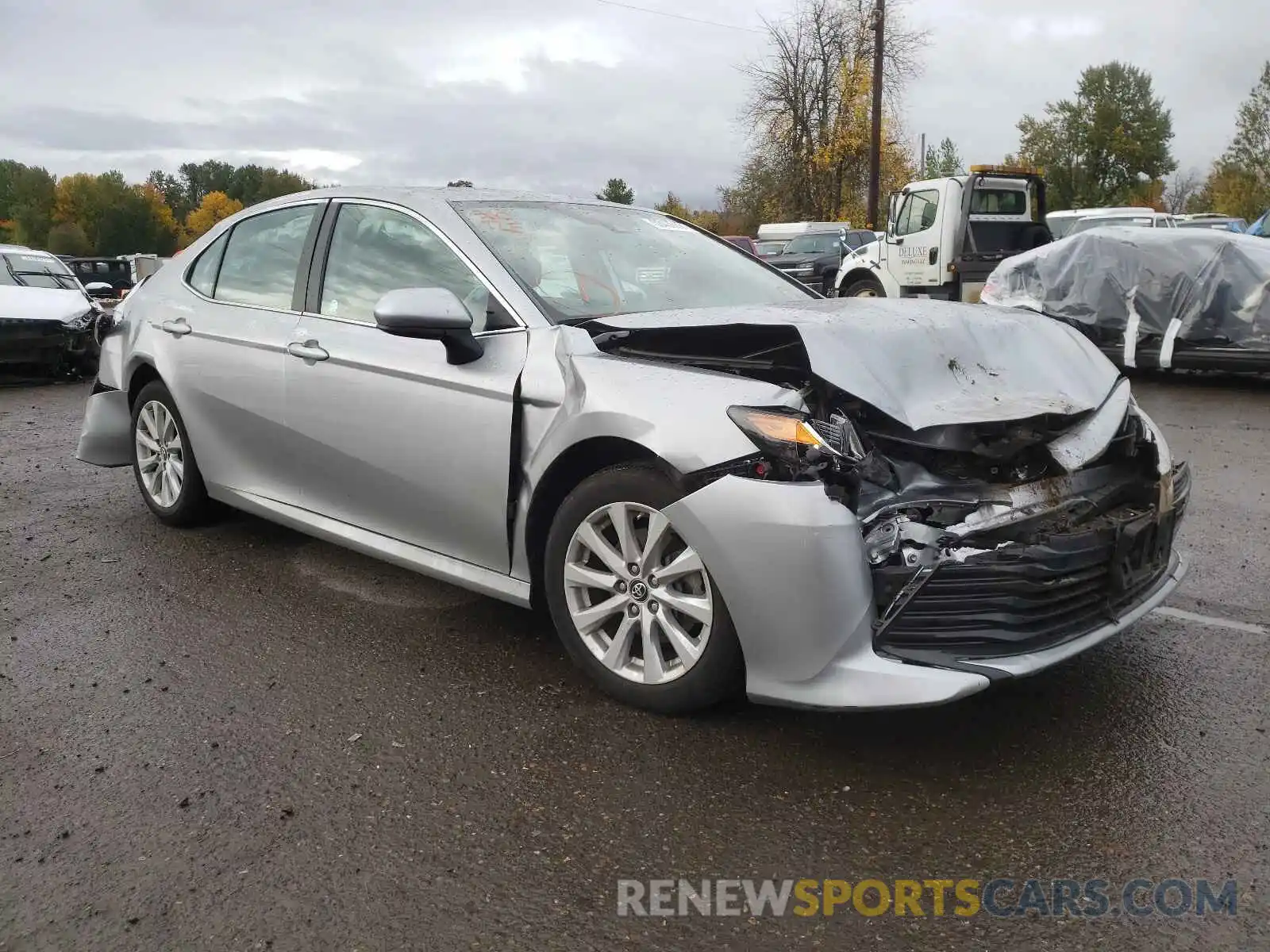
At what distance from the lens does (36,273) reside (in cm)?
1295

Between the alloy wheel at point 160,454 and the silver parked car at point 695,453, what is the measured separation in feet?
2.57

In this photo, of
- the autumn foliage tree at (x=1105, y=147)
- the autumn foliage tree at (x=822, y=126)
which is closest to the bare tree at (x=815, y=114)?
the autumn foliage tree at (x=822, y=126)

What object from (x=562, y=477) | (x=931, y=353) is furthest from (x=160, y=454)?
(x=931, y=353)

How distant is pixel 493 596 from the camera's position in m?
3.56

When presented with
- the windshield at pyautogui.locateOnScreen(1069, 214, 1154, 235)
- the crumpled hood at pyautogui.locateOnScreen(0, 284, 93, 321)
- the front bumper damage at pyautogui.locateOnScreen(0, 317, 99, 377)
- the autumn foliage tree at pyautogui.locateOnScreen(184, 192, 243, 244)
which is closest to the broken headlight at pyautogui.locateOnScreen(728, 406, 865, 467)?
the front bumper damage at pyautogui.locateOnScreen(0, 317, 99, 377)

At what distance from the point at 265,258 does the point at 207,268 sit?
0.55 metres

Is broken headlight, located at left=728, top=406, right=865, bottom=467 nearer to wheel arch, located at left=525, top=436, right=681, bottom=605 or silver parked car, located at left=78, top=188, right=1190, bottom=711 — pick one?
silver parked car, located at left=78, top=188, right=1190, bottom=711

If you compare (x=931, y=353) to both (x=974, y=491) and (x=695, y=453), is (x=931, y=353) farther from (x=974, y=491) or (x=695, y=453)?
(x=695, y=453)

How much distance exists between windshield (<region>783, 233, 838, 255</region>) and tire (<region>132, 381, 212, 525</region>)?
70.8 ft

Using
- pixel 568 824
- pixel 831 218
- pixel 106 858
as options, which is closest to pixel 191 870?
pixel 106 858

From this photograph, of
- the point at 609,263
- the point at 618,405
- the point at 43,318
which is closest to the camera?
the point at 618,405

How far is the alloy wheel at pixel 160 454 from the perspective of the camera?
16.6 ft

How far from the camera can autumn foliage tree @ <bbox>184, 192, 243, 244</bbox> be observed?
109312mm

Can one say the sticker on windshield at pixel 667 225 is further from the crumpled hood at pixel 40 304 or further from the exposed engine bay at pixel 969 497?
the crumpled hood at pixel 40 304
